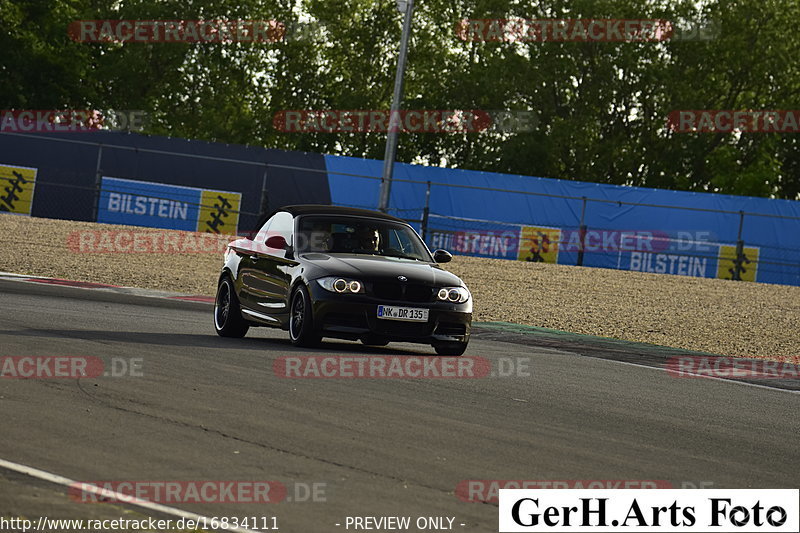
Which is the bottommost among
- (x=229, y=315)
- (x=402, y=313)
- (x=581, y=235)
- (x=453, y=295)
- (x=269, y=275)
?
(x=229, y=315)

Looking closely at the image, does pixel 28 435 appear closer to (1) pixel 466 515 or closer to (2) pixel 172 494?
(2) pixel 172 494

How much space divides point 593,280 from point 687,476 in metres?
20.6

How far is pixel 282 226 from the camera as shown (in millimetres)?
14734

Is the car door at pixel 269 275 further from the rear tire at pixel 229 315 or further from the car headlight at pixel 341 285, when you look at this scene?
the car headlight at pixel 341 285

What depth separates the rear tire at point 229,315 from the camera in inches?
579

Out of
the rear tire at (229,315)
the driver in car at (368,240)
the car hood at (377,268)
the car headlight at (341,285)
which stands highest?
the driver in car at (368,240)

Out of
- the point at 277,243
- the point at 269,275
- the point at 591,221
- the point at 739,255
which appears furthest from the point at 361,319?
the point at 591,221

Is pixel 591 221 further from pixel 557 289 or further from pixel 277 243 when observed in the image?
pixel 277 243

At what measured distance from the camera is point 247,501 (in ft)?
20.5

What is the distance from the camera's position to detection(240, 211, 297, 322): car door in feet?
45.8

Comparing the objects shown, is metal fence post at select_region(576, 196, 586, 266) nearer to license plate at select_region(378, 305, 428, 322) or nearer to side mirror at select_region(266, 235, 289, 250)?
side mirror at select_region(266, 235, 289, 250)

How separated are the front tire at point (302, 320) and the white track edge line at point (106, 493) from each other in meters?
6.57

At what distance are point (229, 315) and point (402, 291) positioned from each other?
2368mm

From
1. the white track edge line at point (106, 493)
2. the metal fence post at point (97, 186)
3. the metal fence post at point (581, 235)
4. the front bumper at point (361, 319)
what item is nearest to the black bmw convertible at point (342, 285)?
the front bumper at point (361, 319)
